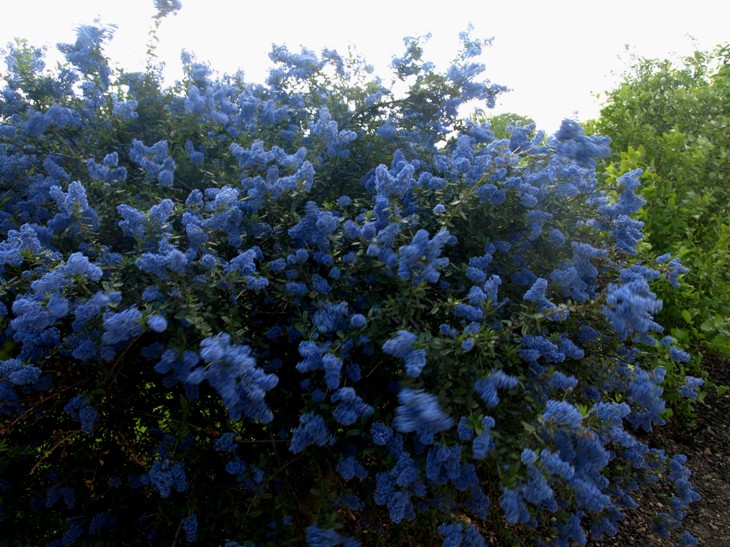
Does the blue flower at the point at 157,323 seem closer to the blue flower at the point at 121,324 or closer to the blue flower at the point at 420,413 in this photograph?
the blue flower at the point at 121,324

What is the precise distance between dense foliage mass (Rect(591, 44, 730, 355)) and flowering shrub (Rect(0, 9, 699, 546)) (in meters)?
2.01

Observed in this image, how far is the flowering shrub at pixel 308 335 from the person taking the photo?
1.95m

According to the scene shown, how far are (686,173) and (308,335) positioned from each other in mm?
4555

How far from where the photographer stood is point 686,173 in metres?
5.32

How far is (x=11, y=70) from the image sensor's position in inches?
123

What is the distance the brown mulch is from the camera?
3435 mm

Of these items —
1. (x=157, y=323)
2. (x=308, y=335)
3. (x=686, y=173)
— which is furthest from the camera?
(x=686, y=173)

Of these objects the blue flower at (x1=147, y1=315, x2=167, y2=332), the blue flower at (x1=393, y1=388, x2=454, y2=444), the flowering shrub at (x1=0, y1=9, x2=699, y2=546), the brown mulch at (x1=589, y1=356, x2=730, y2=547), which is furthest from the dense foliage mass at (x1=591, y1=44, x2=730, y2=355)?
the blue flower at (x1=147, y1=315, x2=167, y2=332)

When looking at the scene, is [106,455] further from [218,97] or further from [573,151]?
[573,151]

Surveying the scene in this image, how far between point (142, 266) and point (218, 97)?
4.86ft

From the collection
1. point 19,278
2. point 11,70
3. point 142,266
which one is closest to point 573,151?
point 142,266

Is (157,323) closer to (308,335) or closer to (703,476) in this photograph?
(308,335)

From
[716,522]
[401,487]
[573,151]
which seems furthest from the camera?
[716,522]

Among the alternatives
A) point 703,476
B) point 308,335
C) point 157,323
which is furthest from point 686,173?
point 157,323
